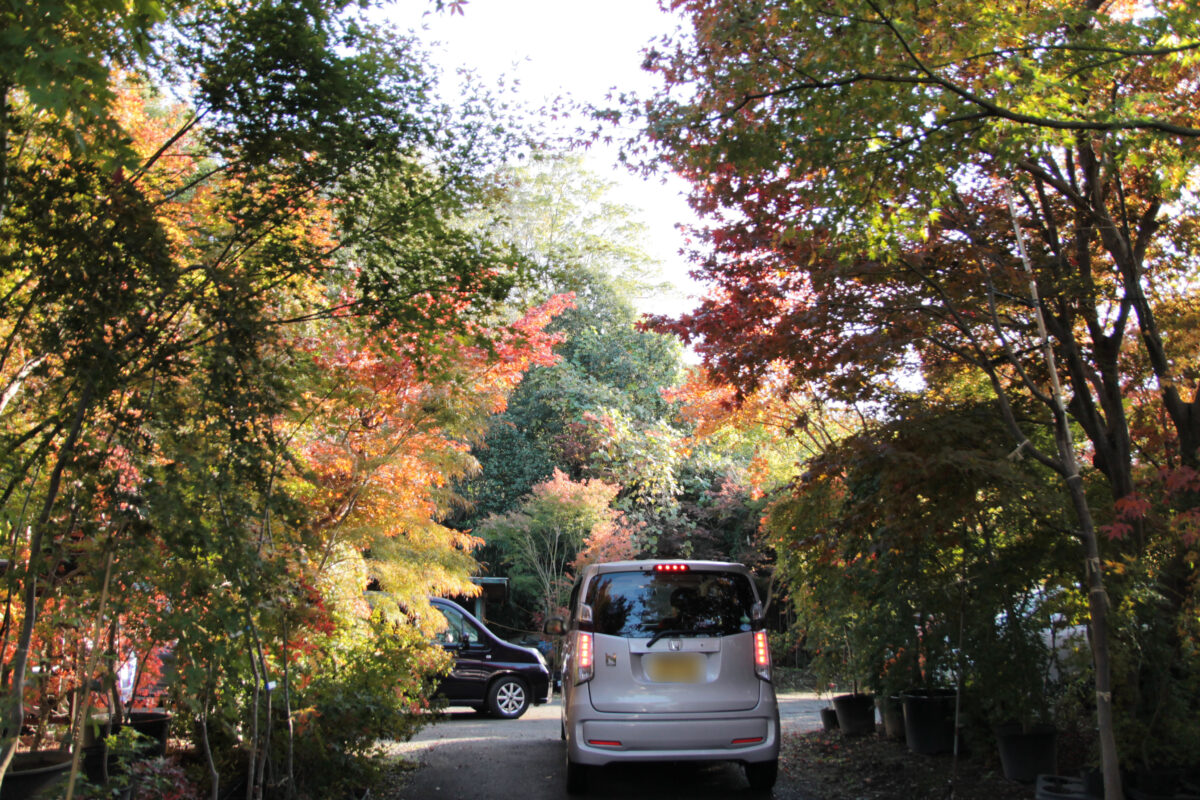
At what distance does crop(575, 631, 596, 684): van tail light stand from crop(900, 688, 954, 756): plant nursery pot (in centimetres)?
314

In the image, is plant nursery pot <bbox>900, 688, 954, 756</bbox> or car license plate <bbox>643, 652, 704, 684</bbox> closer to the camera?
car license plate <bbox>643, 652, 704, 684</bbox>

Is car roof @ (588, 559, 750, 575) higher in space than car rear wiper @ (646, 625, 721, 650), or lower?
higher

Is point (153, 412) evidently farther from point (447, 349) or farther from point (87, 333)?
point (447, 349)

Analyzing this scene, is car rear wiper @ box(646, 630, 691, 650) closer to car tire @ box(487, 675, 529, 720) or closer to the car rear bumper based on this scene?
the car rear bumper

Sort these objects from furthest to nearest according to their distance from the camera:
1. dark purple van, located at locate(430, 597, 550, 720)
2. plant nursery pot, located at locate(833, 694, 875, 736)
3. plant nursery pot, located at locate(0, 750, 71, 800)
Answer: dark purple van, located at locate(430, 597, 550, 720) → plant nursery pot, located at locate(833, 694, 875, 736) → plant nursery pot, located at locate(0, 750, 71, 800)

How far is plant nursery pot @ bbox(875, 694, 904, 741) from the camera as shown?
778 centimetres

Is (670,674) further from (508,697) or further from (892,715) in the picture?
(508,697)

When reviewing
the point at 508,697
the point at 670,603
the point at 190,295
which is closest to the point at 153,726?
the point at 190,295

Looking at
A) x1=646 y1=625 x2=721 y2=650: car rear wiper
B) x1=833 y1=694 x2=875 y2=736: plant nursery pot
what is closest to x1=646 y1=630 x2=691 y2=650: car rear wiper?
x1=646 y1=625 x2=721 y2=650: car rear wiper

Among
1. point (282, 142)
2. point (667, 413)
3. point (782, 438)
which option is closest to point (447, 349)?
point (282, 142)

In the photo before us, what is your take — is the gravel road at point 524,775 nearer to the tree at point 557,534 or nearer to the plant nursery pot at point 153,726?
the plant nursery pot at point 153,726

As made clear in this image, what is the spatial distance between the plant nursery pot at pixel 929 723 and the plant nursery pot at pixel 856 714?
4.68 feet

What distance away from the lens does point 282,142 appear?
468 cm

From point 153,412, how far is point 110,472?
32 centimetres
